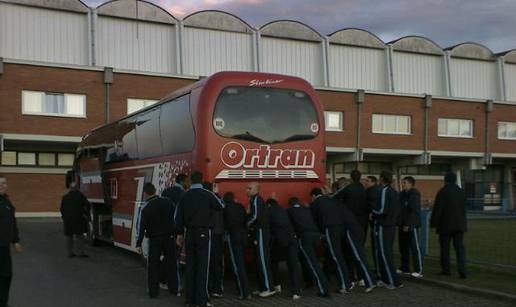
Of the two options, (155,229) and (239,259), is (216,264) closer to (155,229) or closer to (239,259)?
(239,259)

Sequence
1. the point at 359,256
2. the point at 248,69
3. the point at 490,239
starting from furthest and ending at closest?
1. the point at 248,69
2. the point at 490,239
3. the point at 359,256

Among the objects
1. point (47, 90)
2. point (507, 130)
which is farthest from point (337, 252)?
point (507, 130)

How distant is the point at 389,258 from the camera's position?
9914 mm

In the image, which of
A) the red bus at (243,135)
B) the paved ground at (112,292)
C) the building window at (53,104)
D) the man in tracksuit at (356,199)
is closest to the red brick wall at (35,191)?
the building window at (53,104)

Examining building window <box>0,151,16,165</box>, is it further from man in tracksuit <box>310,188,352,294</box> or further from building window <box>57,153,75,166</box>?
man in tracksuit <box>310,188,352,294</box>

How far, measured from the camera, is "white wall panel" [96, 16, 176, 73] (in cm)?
3494

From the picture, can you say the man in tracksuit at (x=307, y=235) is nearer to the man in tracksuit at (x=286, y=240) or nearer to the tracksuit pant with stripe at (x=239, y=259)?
the man in tracksuit at (x=286, y=240)

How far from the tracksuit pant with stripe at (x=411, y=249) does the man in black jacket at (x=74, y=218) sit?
767cm

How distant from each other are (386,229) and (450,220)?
1.53m

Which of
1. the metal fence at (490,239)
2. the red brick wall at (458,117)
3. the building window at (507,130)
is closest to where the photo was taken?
the metal fence at (490,239)

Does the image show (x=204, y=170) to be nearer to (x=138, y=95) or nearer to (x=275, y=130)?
(x=275, y=130)

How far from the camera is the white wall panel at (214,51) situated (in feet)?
121

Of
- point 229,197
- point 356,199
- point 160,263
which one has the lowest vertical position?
point 160,263

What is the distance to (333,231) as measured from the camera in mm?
9672
